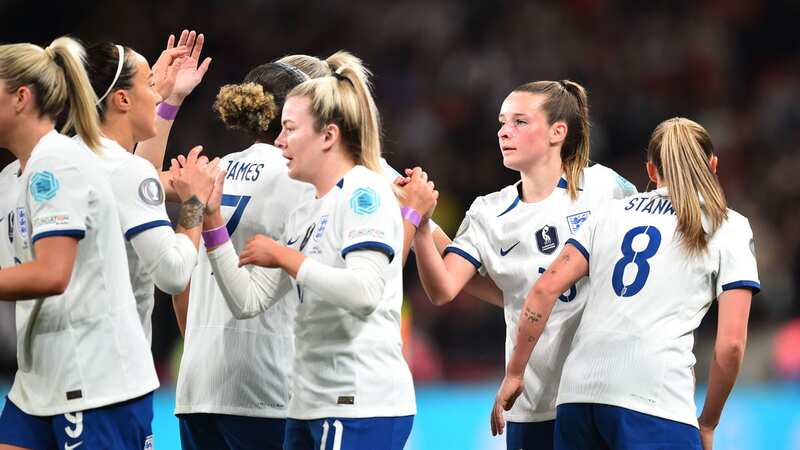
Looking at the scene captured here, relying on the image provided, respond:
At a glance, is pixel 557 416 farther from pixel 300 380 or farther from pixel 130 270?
pixel 130 270

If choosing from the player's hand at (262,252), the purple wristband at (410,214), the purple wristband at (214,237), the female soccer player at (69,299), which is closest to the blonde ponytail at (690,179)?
the purple wristband at (410,214)

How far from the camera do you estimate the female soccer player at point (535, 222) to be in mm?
5016

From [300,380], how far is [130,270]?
0.70 meters

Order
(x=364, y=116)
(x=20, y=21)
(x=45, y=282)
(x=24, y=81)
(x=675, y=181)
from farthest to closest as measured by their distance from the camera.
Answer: (x=20, y=21) → (x=675, y=181) → (x=364, y=116) → (x=24, y=81) → (x=45, y=282)

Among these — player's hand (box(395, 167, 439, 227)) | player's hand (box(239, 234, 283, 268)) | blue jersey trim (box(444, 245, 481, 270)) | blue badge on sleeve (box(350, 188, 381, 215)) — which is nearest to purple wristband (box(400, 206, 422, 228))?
player's hand (box(395, 167, 439, 227))

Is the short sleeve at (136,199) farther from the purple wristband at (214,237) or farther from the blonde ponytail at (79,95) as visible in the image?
the purple wristband at (214,237)

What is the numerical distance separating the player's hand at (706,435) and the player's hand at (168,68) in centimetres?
264

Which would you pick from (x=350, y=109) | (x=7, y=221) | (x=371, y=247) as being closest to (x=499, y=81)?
(x=350, y=109)

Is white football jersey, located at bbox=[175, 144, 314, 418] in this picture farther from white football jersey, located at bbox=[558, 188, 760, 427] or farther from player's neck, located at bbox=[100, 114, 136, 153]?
white football jersey, located at bbox=[558, 188, 760, 427]

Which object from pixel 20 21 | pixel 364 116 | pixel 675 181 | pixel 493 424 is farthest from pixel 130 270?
pixel 20 21

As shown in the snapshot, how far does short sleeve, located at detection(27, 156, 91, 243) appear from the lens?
3.60 meters

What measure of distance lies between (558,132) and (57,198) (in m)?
2.39

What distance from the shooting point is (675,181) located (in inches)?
178

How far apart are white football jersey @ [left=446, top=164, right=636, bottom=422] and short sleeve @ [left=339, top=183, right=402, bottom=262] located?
1179 millimetres
